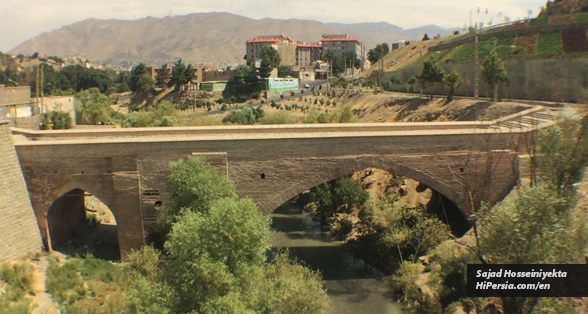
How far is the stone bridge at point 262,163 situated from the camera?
14859mm

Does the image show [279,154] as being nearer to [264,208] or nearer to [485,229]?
[264,208]

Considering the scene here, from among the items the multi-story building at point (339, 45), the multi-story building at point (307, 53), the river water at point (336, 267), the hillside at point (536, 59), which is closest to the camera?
the river water at point (336, 267)

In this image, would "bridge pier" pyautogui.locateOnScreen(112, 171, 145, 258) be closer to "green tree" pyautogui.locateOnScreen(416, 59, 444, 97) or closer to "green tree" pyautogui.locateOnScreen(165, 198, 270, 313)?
"green tree" pyautogui.locateOnScreen(165, 198, 270, 313)

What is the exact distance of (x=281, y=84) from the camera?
168 feet

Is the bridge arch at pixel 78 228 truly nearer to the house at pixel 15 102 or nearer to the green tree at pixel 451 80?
the house at pixel 15 102

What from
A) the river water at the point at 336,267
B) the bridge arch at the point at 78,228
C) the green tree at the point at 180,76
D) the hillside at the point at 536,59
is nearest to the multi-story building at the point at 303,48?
the green tree at the point at 180,76

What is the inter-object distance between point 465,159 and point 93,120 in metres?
26.9

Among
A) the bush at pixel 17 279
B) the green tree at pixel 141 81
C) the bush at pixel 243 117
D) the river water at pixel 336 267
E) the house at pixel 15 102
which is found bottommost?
the river water at pixel 336 267

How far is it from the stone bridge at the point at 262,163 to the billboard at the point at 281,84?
35.1m

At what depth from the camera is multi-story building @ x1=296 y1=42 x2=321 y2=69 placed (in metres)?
96.8

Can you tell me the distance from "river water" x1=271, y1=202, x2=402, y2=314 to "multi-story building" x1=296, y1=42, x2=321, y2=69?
77439 millimetres

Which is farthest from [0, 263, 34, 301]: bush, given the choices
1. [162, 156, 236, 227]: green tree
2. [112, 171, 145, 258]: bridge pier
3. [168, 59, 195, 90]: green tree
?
[168, 59, 195, 90]: green tree

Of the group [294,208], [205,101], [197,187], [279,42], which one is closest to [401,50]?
[205,101]

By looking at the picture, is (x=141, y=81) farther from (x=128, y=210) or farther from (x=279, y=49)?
(x=128, y=210)
